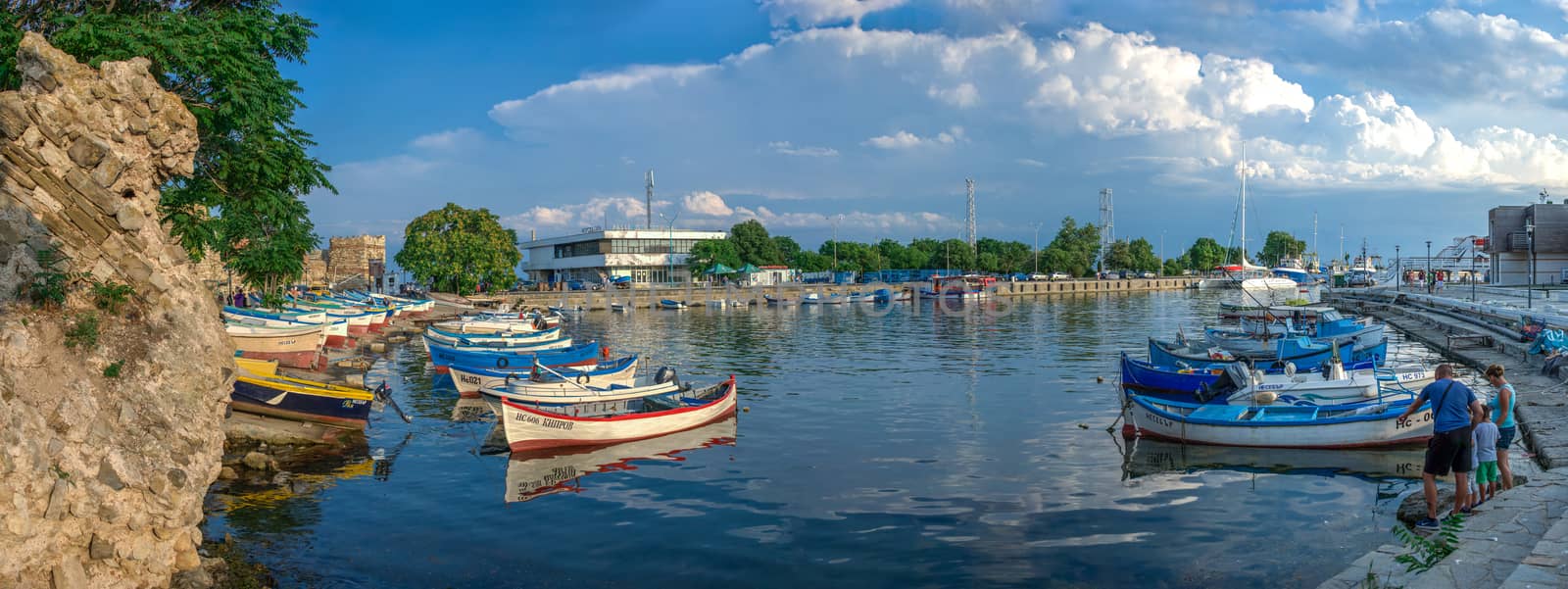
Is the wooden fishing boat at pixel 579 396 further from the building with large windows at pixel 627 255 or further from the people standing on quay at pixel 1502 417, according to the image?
the building with large windows at pixel 627 255

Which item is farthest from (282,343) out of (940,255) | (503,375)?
(940,255)

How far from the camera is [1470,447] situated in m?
13.3

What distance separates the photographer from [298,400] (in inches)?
873

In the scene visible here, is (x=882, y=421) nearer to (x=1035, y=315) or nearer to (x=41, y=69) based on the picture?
(x=41, y=69)

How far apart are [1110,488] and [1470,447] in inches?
268

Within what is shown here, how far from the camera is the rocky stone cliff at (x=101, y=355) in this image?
32.2ft

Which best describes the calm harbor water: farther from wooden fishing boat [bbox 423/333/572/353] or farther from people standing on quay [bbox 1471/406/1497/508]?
wooden fishing boat [bbox 423/333/572/353]

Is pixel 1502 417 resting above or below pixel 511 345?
above

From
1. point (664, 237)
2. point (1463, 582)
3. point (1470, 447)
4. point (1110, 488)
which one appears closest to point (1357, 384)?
point (1110, 488)

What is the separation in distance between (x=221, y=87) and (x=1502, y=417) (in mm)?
24661

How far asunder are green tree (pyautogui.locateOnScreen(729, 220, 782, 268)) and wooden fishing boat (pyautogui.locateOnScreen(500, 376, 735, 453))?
107m

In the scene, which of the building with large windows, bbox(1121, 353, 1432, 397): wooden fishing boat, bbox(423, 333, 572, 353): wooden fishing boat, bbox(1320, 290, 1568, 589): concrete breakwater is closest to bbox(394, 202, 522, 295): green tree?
the building with large windows

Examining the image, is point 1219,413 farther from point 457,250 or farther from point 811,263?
point 811,263

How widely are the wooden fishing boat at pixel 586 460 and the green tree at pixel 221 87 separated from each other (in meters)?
9.08
